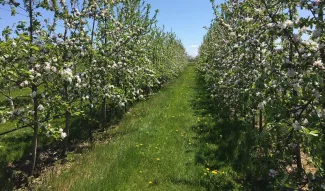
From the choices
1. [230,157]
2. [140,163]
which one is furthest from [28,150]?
[230,157]

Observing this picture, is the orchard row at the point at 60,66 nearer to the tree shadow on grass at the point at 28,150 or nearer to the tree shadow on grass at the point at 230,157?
the tree shadow on grass at the point at 28,150

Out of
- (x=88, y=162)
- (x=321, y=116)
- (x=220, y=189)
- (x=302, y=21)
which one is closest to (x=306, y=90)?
(x=321, y=116)

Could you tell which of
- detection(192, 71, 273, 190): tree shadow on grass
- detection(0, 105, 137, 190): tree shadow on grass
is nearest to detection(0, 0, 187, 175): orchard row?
detection(0, 105, 137, 190): tree shadow on grass

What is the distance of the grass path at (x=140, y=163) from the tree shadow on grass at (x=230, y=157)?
0.32 metres

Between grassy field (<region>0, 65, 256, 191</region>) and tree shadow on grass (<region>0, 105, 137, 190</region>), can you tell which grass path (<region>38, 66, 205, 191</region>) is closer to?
grassy field (<region>0, 65, 256, 191</region>)

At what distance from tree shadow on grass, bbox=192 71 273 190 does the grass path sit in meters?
0.32

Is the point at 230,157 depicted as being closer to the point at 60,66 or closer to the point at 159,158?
the point at 159,158

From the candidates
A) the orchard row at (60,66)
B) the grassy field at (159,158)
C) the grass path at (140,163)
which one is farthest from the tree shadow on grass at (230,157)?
the orchard row at (60,66)

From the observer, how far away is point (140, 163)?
24.4ft

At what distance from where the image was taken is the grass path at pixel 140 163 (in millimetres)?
6336

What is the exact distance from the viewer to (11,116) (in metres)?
6.27

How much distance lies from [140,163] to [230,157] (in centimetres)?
256

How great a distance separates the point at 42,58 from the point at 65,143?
3.61 meters

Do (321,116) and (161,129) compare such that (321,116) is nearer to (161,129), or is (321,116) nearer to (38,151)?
(161,129)
